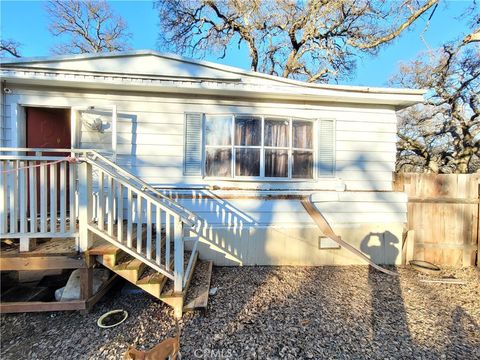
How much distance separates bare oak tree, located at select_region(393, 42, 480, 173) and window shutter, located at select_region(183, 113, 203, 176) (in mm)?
12250

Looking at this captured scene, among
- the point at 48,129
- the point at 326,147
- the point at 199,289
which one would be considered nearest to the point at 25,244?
the point at 199,289

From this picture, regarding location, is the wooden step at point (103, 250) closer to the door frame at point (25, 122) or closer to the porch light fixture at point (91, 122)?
the door frame at point (25, 122)

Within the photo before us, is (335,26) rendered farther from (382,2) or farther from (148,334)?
(148,334)

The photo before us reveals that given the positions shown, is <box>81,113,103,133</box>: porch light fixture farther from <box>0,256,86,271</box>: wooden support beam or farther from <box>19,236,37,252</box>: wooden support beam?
<box>0,256,86,271</box>: wooden support beam

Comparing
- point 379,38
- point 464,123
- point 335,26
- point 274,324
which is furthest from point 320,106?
point 464,123

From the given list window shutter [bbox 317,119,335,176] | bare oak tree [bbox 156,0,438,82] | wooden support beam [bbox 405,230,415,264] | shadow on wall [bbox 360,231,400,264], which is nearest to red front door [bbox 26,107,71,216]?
window shutter [bbox 317,119,335,176]

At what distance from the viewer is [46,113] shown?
4.41 m

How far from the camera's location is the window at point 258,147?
465cm

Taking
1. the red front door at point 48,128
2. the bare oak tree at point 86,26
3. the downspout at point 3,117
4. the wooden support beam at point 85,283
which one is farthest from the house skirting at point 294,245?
the bare oak tree at point 86,26

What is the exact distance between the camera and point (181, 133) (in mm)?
4535

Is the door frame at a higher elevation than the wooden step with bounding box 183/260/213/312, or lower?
higher

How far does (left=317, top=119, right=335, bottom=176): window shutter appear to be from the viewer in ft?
15.8

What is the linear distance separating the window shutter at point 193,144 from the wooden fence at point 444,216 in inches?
157

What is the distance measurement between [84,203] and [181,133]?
2.12 meters
